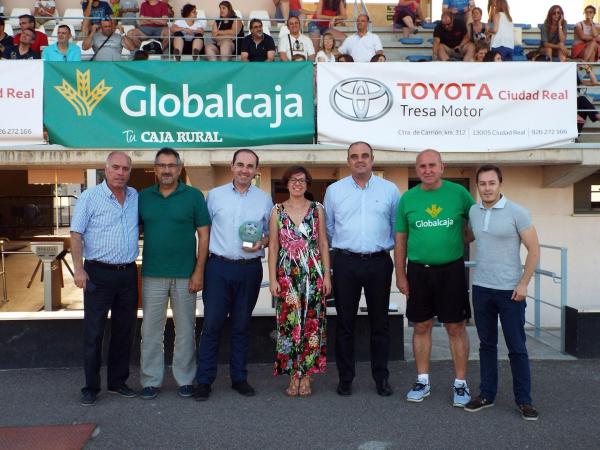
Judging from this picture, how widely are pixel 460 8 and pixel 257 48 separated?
178 inches

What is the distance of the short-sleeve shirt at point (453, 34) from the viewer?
10.7 meters

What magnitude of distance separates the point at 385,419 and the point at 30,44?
8031mm

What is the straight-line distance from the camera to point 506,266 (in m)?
4.39

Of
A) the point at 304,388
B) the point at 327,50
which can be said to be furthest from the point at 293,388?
the point at 327,50

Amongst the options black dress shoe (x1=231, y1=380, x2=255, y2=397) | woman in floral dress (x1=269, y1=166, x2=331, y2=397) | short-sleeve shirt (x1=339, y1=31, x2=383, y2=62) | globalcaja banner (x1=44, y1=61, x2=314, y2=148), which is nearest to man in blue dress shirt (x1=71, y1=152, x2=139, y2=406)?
black dress shoe (x1=231, y1=380, x2=255, y2=397)

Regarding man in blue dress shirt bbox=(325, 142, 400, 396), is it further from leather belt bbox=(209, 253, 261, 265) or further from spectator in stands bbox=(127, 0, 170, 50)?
spectator in stands bbox=(127, 0, 170, 50)

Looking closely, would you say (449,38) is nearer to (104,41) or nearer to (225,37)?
(225,37)

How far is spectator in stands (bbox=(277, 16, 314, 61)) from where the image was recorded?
9719 mm

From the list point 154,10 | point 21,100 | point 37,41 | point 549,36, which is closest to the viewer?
point 21,100

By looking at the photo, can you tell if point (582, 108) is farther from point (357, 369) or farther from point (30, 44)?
point (30, 44)

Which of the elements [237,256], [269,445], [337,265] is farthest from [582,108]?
[269,445]

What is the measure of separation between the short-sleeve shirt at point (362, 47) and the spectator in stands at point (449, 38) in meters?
1.30

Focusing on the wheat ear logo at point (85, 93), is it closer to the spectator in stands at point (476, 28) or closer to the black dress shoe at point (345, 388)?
the black dress shoe at point (345, 388)

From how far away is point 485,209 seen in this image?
4.47 m
